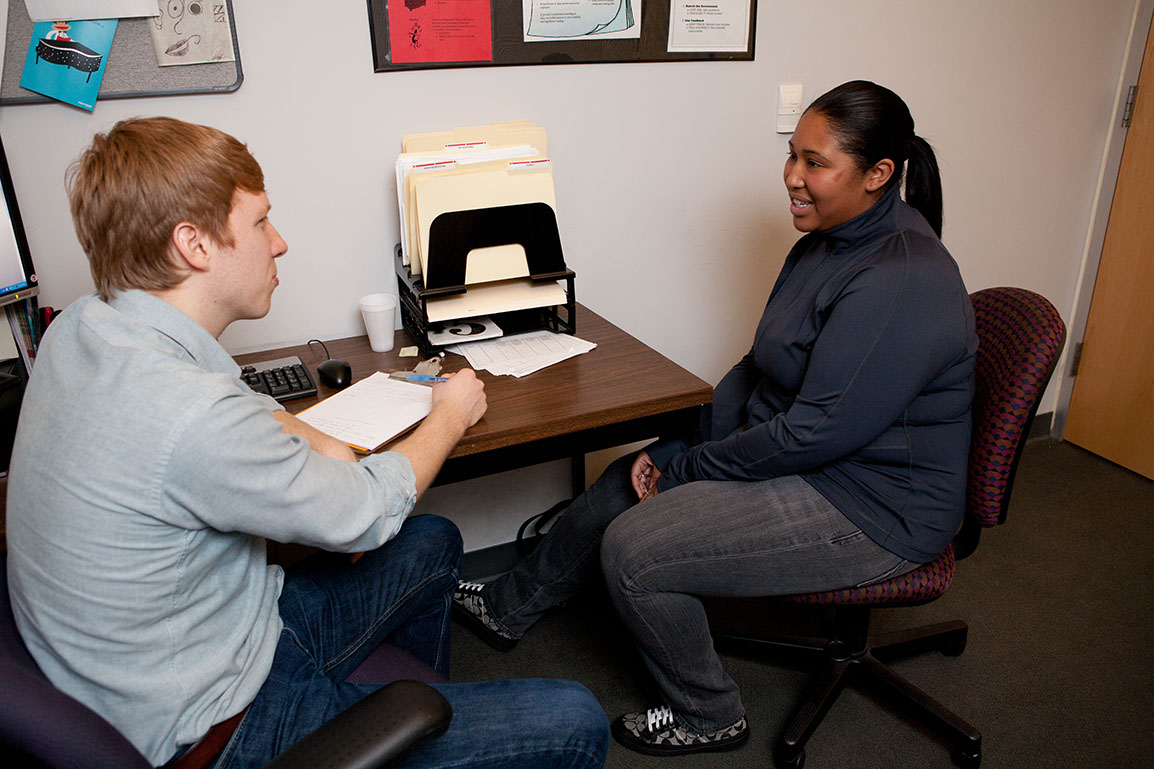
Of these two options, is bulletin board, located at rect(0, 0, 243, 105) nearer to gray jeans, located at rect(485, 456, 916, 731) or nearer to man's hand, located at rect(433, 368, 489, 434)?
man's hand, located at rect(433, 368, 489, 434)

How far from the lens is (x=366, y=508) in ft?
3.09

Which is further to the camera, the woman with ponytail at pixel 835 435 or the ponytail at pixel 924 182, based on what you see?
the ponytail at pixel 924 182

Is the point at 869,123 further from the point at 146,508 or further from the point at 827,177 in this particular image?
the point at 146,508

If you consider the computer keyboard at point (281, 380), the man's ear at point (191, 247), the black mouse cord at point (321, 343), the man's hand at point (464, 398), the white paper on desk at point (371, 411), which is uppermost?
the man's ear at point (191, 247)

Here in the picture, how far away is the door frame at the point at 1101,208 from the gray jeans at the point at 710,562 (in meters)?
1.79

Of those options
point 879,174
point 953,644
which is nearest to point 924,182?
point 879,174

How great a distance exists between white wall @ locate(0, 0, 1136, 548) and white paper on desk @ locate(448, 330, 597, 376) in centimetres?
36

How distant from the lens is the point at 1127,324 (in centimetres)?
256

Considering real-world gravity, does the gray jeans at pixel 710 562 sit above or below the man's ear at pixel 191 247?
→ below

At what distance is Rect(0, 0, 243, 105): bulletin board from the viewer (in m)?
1.37

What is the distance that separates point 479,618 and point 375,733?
113cm

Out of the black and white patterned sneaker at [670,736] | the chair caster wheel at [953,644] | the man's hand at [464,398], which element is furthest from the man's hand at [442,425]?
the chair caster wheel at [953,644]

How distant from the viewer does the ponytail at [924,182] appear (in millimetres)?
1410

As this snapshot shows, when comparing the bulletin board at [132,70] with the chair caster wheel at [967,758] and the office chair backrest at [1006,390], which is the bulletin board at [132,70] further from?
the chair caster wheel at [967,758]
